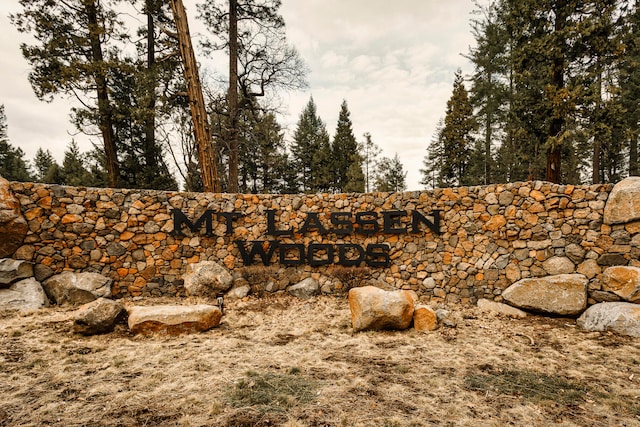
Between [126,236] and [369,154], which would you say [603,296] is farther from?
[369,154]

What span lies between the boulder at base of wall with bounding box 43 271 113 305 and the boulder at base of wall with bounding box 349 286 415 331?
5.52 m

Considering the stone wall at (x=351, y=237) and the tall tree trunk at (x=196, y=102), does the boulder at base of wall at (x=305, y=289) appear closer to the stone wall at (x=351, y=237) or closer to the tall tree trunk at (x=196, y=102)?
the stone wall at (x=351, y=237)

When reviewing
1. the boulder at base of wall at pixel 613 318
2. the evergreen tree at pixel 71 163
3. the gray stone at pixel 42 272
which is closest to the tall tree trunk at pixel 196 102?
the gray stone at pixel 42 272

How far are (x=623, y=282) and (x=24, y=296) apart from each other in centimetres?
1067

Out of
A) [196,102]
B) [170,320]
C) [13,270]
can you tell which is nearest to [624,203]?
[170,320]

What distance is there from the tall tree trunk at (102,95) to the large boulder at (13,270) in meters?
A: 5.79

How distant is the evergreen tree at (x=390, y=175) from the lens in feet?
82.0

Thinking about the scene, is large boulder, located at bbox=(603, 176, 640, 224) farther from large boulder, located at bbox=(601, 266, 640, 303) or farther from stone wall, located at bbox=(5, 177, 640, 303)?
large boulder, located at bbox=(601, 266, 640, 303)

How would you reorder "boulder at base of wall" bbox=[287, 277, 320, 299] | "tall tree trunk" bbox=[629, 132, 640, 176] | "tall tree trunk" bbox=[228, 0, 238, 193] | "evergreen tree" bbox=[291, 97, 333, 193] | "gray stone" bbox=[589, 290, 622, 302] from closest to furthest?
"gray stone" bbox=[589, 290, 622, 302]
"boulder at base of wall" bbox=[287, 277, 320, 299]
"tall tree trunk" bbox=[228, 0, 238, 193]
"tall tree trunk" bbox=[629, 132, 640, 176]
"evergreen tree" bbox=[291, 97, 333, 193]

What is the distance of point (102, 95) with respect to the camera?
423 inches

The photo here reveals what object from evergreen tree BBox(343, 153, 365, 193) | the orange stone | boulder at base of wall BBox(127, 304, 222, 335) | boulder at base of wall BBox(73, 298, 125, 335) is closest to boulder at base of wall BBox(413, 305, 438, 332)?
boulder at base of wall BBox(127, 304, 222, 335)

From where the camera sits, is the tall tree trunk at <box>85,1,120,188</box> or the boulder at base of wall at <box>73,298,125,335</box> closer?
the boulder at base of wall at <box>73,298,125,335</box>

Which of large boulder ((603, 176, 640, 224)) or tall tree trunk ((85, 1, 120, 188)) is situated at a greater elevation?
tall tree trunk ((85, 1, 120, 188))

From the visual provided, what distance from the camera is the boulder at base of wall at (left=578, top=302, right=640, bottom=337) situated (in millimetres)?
4422
